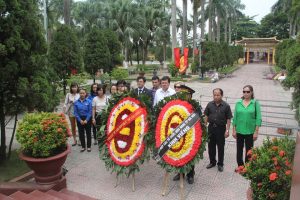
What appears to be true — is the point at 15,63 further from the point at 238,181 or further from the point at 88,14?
the point at 88,14

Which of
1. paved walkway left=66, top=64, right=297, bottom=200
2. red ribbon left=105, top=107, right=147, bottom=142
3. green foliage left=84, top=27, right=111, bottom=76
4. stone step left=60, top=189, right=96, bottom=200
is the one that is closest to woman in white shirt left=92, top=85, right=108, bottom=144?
paved walkway left=66, top=64, right=297, bottom=200

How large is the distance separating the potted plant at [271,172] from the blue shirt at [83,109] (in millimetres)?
4085

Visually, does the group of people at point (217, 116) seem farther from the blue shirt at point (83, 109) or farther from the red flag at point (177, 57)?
the red flag at point (177, 57)

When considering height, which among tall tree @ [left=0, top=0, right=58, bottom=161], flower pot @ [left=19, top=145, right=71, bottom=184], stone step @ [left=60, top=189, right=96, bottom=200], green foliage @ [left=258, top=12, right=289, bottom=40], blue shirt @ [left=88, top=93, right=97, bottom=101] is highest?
green foliage @ [left=258, top=12, right=289, bottom=40]

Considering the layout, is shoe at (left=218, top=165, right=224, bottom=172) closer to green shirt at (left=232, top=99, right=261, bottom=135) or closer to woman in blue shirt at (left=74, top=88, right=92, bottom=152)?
green shirt at (left=232, top=99, right=261, bottom=135)

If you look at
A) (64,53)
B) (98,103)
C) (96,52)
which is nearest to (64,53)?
(64,53)

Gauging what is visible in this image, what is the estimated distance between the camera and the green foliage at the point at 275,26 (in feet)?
210

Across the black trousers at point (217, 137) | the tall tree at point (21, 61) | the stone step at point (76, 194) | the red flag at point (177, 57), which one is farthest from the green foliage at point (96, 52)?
the stone step at point (76, 194)

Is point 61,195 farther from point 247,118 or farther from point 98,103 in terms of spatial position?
point 247,118

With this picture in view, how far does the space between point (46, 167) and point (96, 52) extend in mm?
13388

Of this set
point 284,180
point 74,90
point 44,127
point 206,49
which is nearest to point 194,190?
point 284,180

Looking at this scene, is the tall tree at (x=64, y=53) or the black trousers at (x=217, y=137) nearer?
the black trousers at (x=217, y=137)

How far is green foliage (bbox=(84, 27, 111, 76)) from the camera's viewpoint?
58.1 feet

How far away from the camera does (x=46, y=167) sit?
193 inches
